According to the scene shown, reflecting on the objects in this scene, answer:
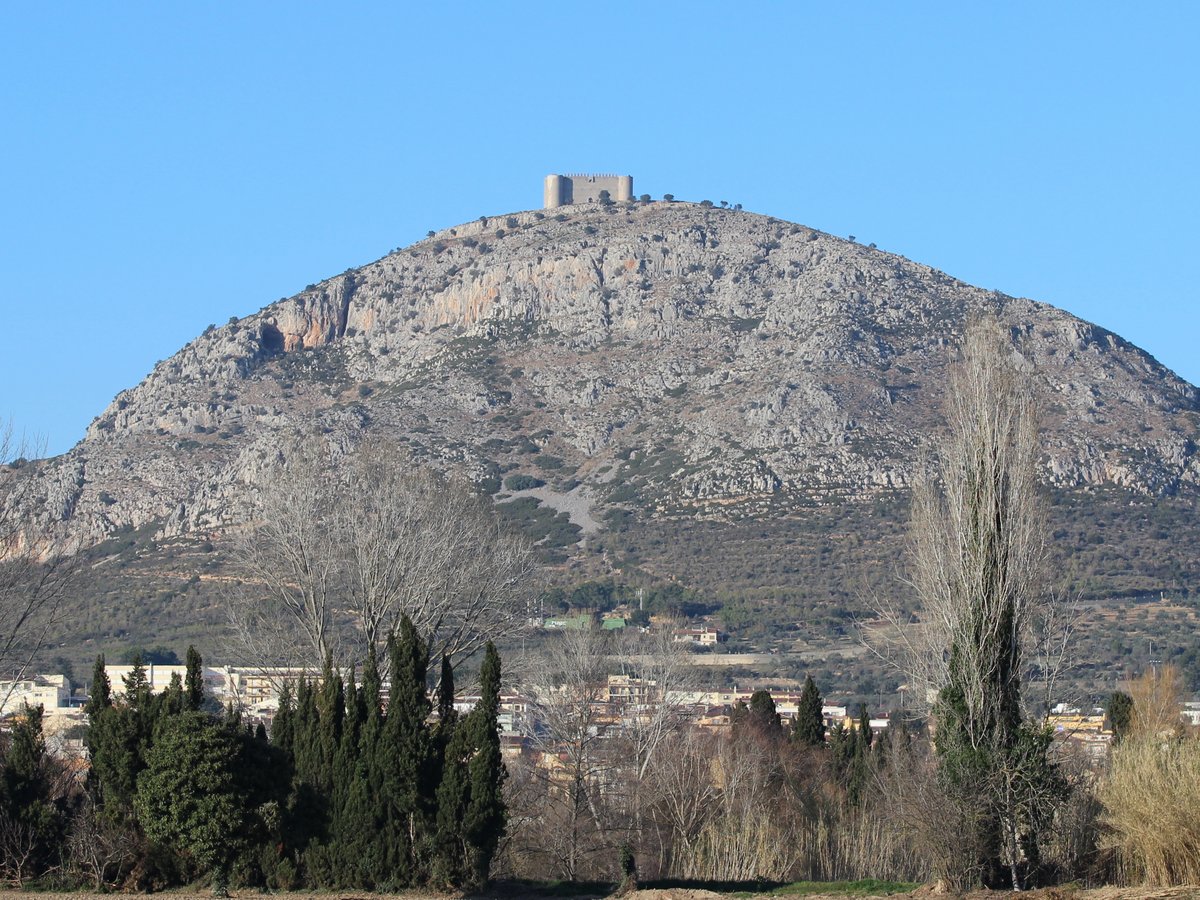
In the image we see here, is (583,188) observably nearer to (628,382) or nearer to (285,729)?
(628,382)

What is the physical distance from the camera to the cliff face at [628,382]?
105000mm

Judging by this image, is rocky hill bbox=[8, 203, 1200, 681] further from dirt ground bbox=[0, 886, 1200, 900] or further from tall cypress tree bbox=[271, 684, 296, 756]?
dirt ground bbox=[0, 886, 1200, 900]

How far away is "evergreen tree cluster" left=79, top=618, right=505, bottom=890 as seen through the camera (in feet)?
93.7

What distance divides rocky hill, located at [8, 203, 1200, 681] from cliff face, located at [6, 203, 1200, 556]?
22 cm

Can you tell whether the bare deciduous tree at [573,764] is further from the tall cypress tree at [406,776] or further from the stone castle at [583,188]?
the stone castle at [583,188]

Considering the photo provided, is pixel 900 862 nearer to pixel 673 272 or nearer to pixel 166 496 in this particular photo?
pixel 166 496

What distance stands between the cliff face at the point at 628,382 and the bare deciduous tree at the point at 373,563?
157 ft

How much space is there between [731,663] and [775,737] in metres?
42.7

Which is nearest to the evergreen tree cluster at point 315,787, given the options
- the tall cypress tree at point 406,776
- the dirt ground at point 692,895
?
the tall cypress tree at point 406,776

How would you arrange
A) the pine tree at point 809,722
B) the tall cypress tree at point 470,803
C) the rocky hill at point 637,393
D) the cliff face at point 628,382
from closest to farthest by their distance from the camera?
the tall cypress tree at point 470,803 → the pine tree at point 809,722 → the rocky hill at point 637,393 → the cliff face at point 628,382

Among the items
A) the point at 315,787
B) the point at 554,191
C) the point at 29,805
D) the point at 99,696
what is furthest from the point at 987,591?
the point at 554,191

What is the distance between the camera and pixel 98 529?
102438mm

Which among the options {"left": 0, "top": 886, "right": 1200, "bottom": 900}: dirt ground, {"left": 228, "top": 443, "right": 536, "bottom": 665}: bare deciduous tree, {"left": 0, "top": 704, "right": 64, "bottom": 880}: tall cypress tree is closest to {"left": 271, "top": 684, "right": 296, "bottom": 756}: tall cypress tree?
{"left": 0, "top": 886, "right": 1200, "bottom": 900}: dirt ground

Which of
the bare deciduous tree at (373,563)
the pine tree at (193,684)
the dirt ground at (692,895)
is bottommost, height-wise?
the dirt ground at (692,895)
